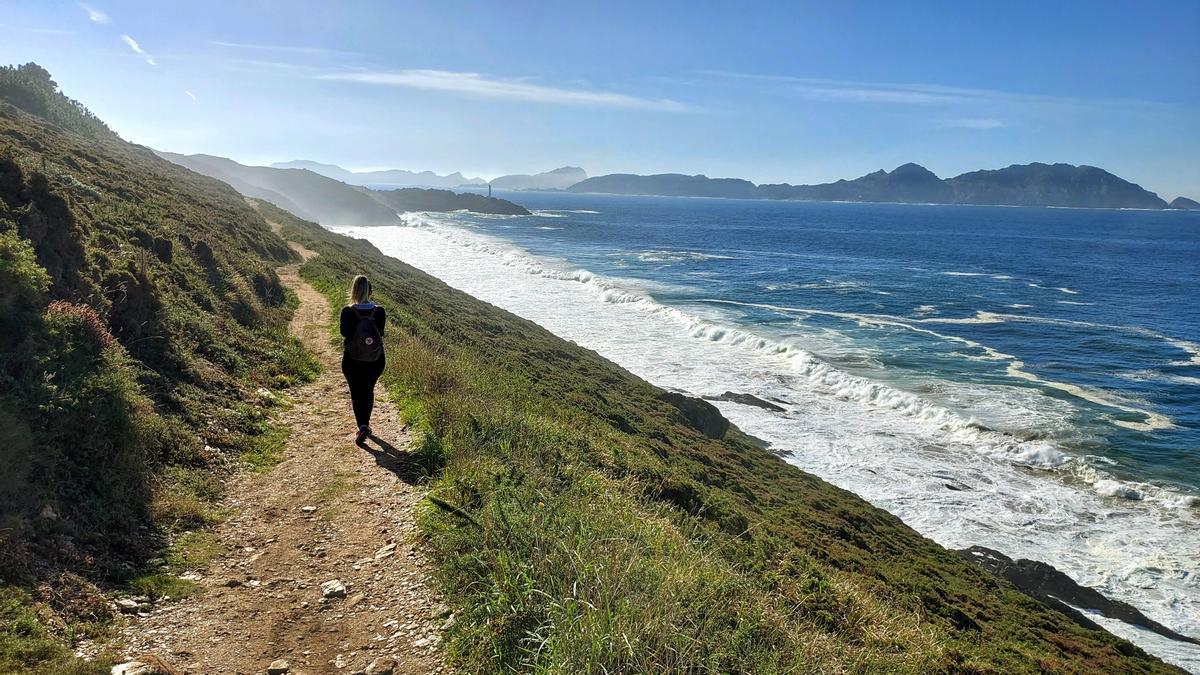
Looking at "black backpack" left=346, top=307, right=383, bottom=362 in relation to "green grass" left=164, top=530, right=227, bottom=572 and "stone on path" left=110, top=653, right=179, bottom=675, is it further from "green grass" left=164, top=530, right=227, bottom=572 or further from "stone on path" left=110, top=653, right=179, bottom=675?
"stone on path" left=110, top=653, right=179, bottom=675

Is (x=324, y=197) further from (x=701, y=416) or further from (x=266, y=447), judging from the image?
(x=266, y=447)

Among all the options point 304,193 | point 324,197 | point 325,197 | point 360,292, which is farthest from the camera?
point 304,193

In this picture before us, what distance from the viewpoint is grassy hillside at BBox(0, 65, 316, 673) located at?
4469 millimetres

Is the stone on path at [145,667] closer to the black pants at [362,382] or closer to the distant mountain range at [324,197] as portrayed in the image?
the black pants at [362,382]

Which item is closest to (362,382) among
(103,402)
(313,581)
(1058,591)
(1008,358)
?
(103,402)

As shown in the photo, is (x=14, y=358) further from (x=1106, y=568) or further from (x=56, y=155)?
(x=1106, y=568)

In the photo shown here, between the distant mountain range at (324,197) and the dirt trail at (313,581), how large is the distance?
96.2 meters

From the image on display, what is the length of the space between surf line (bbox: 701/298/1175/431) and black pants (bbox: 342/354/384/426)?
2527cm

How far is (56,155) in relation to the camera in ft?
61.1

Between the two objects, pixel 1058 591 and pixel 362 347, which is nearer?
pixel 362 347

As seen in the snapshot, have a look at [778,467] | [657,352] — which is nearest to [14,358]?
[778,467]

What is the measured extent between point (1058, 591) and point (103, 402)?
662 inches

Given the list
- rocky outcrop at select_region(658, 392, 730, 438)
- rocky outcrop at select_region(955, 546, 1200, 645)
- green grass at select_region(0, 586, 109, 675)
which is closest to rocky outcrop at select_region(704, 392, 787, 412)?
rocky outcrop at select_region(658, 392, 730, 438)

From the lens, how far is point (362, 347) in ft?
25.8
